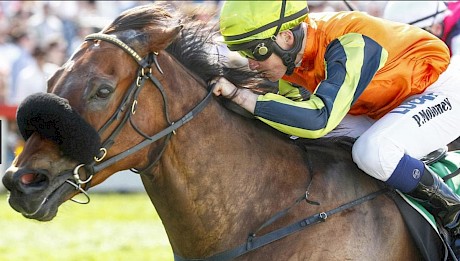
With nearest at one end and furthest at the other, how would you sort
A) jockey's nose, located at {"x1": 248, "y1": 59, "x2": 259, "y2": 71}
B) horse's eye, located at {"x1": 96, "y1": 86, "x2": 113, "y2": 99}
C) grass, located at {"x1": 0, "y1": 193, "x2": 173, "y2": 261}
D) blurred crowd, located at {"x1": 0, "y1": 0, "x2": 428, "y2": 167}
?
horse's eye, located at {"x1": 96, "y1": 86, "x2": 113, "y2": 99} → jockey's nose, located at {"x1": 248, "y1": 59, "x2": 259, "y2": 71} → grass, located at {"x1": 0, "y1": 193, "x2": 173, "y2": 261} → blurred crowd, located at {"x1": 0, "y1": 0, "x2": 428, "y2": 167}

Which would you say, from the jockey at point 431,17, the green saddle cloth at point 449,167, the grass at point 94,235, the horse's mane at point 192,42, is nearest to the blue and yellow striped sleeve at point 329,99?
the horse's mane at point 192,42

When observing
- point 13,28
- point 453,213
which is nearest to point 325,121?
point 453,213

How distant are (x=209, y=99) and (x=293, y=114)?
40cm

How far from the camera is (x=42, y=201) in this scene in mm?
3916

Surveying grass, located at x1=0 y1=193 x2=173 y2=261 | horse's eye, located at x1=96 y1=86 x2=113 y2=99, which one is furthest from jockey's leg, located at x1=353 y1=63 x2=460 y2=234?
grass, located at x1=0 y1=193 x2=173 y2=261

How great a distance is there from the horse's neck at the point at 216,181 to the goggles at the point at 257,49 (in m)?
0.29

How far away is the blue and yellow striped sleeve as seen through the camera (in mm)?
4379

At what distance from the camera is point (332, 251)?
4457 millimetres

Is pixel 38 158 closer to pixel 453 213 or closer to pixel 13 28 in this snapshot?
pixel 453 213

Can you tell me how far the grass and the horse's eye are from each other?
4.07 m

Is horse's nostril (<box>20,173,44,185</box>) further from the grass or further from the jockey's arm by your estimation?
the grass

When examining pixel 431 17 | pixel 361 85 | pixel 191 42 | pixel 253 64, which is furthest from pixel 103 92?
pixel 431 17

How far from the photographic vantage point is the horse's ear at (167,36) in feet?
13.8

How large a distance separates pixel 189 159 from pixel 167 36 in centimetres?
58
